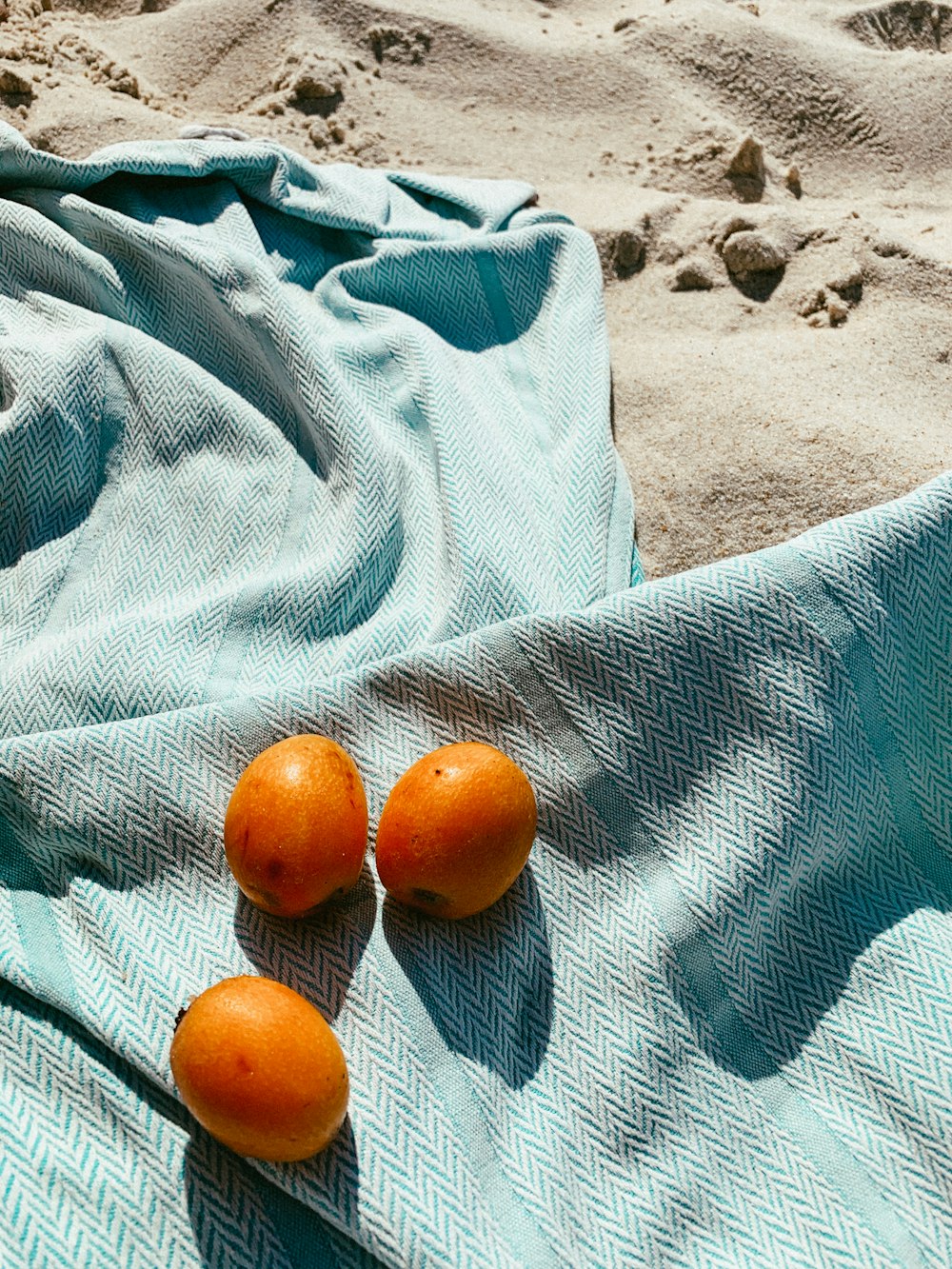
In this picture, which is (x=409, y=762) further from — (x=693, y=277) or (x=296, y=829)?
(x=693, y=277)

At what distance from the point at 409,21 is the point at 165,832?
239cm

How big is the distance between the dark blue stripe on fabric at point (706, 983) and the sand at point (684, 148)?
56 centimetres

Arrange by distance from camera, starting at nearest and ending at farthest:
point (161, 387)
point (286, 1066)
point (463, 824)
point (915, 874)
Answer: point (286, 1066) → point (463, 824) → point (915, 874) → point (161, 387)

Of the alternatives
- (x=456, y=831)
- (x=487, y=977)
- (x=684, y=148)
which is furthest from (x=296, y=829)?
(x=684, y=148)

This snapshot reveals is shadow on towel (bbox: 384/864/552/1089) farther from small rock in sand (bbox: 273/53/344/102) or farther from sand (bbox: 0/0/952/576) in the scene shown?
small rock in sand (bbox: 273/53/344/102)

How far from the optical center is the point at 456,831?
3.81 feet

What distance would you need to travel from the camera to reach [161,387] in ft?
5.83

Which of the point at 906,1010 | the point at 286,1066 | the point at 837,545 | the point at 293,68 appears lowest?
the point at 906,1010

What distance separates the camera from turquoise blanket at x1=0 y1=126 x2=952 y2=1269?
1141mm

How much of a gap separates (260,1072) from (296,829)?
0.84 ft

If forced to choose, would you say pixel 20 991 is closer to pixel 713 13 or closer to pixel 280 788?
pixel 280 788

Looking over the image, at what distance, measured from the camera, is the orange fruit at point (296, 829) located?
1144 mm

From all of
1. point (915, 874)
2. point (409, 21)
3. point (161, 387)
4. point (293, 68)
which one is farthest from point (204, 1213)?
point (409, 21)

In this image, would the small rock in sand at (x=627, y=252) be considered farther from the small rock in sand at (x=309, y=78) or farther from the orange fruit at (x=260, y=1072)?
the orange fruit at (x=260, y=1072)
